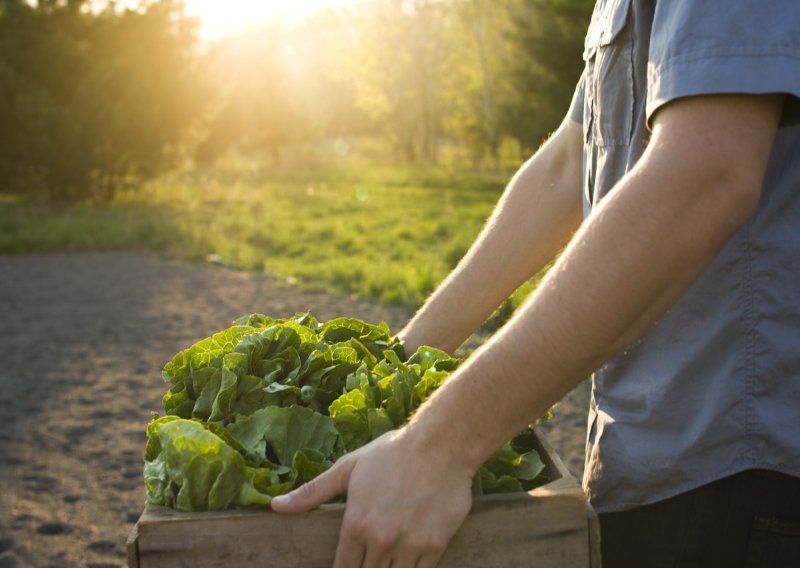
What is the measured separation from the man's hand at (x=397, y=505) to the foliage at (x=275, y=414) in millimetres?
115

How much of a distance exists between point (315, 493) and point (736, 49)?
95 cm

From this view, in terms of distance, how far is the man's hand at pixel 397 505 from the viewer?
1357mm

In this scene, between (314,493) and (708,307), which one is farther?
(708,307)

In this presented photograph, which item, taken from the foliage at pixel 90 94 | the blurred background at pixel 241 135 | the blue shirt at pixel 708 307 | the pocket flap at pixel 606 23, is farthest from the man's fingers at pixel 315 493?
the foliage at pixel 90 94

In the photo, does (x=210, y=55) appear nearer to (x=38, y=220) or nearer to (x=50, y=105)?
(x=50, y=105)

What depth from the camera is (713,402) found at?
5.05ft

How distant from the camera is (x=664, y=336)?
63.7 inches

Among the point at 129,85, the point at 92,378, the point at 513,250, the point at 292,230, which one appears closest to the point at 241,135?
the point at 129,85

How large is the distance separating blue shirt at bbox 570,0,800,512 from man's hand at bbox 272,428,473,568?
16.6 inches

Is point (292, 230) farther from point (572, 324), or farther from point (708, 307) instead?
point (572, 324)

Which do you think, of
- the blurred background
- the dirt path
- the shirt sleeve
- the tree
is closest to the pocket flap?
A: the shirt sleeve

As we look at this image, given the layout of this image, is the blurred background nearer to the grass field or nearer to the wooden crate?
the grass field

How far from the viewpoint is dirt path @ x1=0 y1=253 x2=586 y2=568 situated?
4641 millimetres

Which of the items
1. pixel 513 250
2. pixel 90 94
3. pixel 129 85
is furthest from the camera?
pixel 129 85
